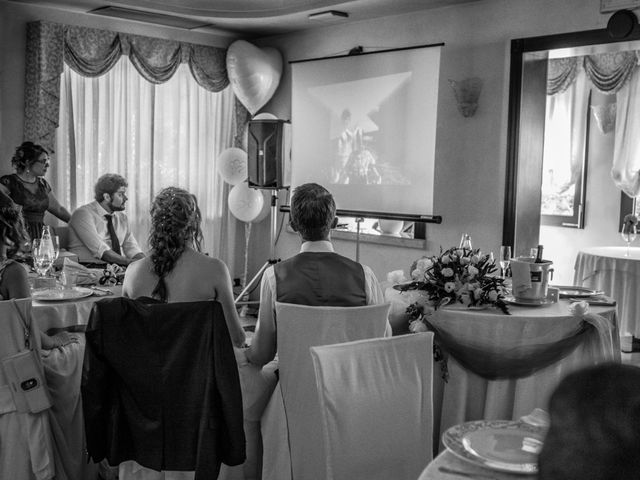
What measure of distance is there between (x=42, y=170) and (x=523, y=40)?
3.81 meters

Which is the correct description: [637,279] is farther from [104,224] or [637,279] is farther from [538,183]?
[104,224]

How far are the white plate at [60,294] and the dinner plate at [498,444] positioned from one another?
218 centimetres

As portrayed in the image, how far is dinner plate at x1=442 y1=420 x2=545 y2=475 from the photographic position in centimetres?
152

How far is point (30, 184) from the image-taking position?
6.04 metres

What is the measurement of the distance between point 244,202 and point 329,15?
1959 millimetres

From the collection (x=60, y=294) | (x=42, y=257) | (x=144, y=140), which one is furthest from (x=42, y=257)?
(x=144, y=140)

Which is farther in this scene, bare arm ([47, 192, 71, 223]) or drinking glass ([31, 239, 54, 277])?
bare arm ([47, 192, 71, 223])

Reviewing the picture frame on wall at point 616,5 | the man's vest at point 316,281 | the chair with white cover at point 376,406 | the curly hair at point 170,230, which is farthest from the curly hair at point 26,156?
the chair with white cover at point 376,406

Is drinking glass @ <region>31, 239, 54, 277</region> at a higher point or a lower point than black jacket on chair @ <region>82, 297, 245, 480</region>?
higher

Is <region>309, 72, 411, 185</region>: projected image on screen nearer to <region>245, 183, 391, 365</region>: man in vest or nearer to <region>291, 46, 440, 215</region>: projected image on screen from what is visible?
<region>291, 46, 440, 215</region>: projected image on screen

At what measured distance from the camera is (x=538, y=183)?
239 inches

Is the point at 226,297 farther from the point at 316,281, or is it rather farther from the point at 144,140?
the point at 144,140

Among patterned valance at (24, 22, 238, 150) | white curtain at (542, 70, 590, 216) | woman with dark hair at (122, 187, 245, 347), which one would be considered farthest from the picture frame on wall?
patterned valance at (24, 22, 238, 150)

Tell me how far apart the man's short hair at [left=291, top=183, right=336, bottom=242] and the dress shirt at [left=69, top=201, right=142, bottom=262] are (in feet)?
9.65
